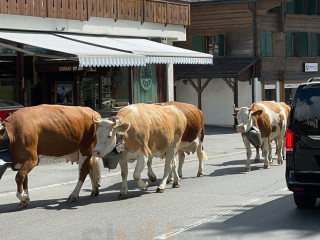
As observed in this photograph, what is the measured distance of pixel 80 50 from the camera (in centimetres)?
2169

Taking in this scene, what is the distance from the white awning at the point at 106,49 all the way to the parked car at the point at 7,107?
1.62 m

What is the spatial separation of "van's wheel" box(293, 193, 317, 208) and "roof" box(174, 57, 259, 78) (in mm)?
24073

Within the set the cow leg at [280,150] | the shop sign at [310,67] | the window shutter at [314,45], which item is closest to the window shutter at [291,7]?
Answer: the window shutter at [314,45]

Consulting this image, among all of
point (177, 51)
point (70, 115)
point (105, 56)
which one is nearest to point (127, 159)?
point (70, 115)

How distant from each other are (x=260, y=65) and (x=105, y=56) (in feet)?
56.3

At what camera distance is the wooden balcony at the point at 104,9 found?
23.3 metres

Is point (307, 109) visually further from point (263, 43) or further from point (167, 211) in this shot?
point (263, 43)

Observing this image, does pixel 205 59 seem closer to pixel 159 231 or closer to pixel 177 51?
pixel 177 51

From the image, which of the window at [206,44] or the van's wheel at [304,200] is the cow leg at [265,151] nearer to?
the van's wheel at [304,200]

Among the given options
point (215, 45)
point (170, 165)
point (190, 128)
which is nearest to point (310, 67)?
point (215, 45)

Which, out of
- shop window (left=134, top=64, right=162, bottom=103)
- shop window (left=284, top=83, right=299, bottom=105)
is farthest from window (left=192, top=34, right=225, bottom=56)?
shop window (left=134, top=64, right=162, bottom=103)

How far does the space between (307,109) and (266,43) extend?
2749cm

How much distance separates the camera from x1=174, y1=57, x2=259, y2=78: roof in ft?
120

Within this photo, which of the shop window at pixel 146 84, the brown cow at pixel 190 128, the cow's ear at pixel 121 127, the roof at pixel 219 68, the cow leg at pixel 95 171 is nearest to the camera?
the cow's ear at pixel 121 127
